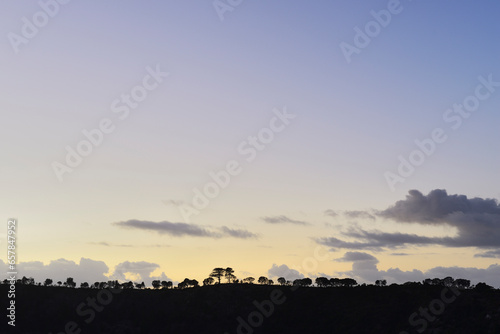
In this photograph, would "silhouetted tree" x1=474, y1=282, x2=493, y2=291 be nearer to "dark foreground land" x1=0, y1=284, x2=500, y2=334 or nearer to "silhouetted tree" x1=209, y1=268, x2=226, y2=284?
"dark foreground land" x1=0, y1=284, x2=500, y2=334

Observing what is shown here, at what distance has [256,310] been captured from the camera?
433ft

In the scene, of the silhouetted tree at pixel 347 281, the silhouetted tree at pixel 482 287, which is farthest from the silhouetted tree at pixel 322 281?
the silhouetted tree at pixel 482 287

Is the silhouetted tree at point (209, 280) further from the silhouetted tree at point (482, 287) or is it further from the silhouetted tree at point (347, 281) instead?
the silhouetted tree at point (482, 287)

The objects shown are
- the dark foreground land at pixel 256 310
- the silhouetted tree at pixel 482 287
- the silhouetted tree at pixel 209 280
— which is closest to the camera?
the dark foreground land at pixel 256 310

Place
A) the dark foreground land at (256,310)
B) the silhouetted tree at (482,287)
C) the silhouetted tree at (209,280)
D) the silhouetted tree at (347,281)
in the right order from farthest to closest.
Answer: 1. the silhouetted tree at (209,280)
2. the silhouetted tree at (347,281)
3. the silhouetted tree at (482,287)
4. the dark foreground land at (256,310)

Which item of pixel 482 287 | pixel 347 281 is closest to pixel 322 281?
pixel 347 281

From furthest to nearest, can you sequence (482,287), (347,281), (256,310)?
(347,281)
(256,310)
(482,287)

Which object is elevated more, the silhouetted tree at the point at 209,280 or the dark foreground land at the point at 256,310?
the silhouetted tree at the point at 209,280

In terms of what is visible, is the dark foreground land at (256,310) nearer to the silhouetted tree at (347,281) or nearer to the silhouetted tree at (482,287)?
the silhouetted tree at (482,287)

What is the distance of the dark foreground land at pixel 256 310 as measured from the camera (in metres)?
106

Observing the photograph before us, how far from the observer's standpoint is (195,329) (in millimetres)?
126438

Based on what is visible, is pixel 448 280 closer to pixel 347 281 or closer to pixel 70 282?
pixel 347 281

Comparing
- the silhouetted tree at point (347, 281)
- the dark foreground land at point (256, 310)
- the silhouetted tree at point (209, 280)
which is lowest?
the dark foreground land at point (256, 310)

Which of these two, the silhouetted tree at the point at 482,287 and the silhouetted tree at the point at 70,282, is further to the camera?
the silhouetted tree at the point at 70,282
